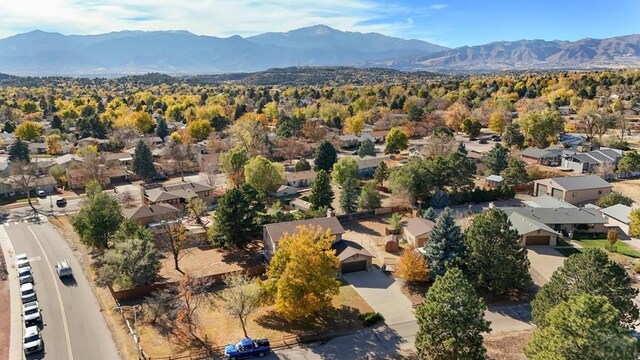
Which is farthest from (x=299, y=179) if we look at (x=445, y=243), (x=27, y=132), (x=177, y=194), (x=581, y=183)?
(x=27, y=132)

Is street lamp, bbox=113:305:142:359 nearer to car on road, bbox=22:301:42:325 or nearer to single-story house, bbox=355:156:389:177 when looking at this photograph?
car on road, bbox=22:301:42:325

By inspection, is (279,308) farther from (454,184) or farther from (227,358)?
(454,184)

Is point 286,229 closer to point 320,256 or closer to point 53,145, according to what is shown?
point 320,256

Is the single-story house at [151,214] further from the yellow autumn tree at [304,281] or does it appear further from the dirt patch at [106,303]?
the yellow autumn tree at [304,281]

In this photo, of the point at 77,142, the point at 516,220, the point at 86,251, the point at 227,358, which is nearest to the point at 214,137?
the point at 77,142

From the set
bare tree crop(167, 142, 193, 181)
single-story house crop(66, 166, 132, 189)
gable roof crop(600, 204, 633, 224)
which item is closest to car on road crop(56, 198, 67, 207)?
single-story house crop(66, 166, 132, 189)

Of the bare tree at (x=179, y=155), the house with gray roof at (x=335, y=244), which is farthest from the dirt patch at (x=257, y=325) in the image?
the bare tree at (x=179, y=155)
